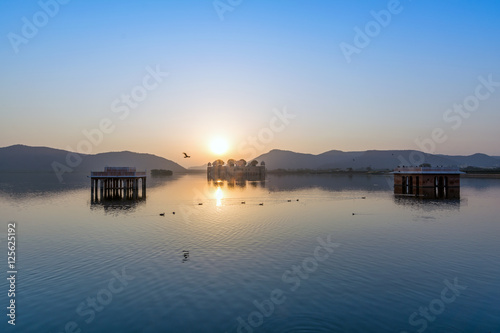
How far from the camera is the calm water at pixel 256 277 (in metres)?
15.0

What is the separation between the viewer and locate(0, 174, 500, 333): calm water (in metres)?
15.0

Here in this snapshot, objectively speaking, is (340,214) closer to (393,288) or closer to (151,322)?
(393,288)

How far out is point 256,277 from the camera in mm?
20641

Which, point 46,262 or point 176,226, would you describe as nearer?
point 46,262

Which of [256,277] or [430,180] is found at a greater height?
[430,180]

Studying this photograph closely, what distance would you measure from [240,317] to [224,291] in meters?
3.15

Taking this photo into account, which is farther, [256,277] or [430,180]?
[430,180]

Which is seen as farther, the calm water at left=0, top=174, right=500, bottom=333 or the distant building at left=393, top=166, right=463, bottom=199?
the distant building at left=393, top=166, right=463, bottom=199

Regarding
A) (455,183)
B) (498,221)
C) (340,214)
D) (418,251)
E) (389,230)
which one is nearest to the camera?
(418,251)

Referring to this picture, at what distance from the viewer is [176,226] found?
39.3 m

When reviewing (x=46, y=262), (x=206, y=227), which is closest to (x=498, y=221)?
(x=206, y=227)

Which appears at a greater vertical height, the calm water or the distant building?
the distant building

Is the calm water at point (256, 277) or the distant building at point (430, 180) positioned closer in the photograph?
A: the calm water at point (256, 277)

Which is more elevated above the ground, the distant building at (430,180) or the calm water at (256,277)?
the distant building at (430,180)
